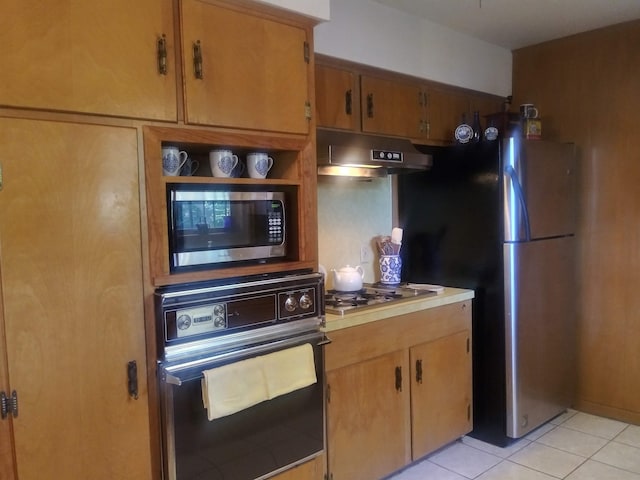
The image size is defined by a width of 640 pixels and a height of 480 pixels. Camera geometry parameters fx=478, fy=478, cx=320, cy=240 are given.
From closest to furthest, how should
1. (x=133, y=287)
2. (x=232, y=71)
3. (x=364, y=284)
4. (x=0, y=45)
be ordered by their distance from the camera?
(x=0, y=45) < (x=133, y=287) < (x=232, y=71) < (x=364, y=284)

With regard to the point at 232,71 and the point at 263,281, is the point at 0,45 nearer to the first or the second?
the point at 232,71

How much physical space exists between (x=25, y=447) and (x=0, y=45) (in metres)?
1.05

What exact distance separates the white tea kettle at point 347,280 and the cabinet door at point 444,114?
96 cm

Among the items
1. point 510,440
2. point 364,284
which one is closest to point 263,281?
point 364,284

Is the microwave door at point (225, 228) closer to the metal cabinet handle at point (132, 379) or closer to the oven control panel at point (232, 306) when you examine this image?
the oven control panel at point (232, 306)

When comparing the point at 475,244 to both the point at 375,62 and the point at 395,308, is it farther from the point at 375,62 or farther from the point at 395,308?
the point at 375,62

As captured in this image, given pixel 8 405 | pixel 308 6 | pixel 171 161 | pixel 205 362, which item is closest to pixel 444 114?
pixel 308 6

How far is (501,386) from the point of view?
2.67 meters

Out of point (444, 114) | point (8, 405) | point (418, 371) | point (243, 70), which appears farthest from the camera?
point (444, 114)

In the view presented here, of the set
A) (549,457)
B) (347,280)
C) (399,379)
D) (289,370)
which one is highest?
(347,280)

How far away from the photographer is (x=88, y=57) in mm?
1348

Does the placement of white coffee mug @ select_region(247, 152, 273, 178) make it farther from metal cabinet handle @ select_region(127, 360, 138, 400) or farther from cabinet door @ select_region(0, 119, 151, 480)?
metal cabinet handle @ select_region(127, 360, 138, 400)

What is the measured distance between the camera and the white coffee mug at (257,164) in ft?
5.98

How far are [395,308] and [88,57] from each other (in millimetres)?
1612
